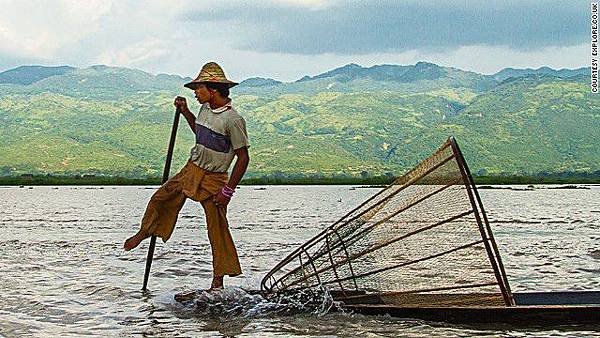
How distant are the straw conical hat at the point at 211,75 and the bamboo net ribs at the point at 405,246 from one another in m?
2.03

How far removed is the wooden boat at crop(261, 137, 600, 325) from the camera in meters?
9.19

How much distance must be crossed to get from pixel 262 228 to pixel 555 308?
796 inches

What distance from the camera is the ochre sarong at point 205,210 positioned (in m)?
9.84

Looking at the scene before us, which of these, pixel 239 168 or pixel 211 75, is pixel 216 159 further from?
pixel 211 75

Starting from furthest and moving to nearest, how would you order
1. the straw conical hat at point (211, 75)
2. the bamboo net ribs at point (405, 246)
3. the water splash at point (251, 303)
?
the water splash at point (251, 303) < the straw conical hat at point (211, 75) < the bamboo net ribs at point (405, 246)

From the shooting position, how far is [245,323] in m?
9.74

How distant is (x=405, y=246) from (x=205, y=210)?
2.26 m

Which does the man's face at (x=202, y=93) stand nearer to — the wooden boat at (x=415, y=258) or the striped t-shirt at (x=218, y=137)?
the striped t-shirt at (x=218, y=137)

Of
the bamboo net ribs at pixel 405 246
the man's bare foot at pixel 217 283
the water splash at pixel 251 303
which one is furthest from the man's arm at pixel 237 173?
the water splash at pixel 251 303

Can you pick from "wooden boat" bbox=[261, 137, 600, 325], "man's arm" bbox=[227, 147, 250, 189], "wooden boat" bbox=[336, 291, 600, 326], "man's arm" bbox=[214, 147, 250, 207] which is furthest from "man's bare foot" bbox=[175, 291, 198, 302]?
"wooden boat" bbox=[336, 291, 600, 326]

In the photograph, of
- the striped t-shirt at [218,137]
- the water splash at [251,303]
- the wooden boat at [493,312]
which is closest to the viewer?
→ the wooden boat at [493,312]

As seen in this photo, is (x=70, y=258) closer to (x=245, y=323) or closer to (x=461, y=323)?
(x=245, y=323)

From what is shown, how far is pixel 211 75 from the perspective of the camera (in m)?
9.86

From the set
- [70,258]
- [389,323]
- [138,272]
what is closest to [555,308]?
[389,323]
